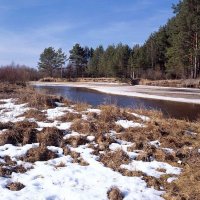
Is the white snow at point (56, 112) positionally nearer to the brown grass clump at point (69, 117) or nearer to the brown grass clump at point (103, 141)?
the brown grass clump at point (69, 117)

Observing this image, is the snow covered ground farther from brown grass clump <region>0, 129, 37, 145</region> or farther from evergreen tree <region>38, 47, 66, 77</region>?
evergreen tree <region>38, 47, 66, 77</region>

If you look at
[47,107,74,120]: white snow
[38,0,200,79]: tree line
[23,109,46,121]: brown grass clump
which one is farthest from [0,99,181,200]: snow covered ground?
[38,0,200,79]: tree line

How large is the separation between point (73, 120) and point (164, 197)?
15.8ft

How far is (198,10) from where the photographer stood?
Answer: 44031 millimetres

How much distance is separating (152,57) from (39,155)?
61.9m

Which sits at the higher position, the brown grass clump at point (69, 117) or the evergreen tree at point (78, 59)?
the evergreen tree at point (78, 59)

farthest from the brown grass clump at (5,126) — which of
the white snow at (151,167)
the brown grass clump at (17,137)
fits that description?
the white snow at (151,167)

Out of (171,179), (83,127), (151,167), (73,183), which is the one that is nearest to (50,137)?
(83,127)

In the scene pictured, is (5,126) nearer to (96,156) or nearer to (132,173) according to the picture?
(96,156)

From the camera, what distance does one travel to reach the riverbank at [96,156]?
6.32 m

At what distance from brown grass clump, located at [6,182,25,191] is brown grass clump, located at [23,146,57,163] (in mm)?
1193

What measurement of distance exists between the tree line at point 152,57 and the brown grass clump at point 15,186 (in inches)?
1605

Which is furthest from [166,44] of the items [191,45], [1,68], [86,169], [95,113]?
[86,169]

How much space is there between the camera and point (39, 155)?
781cm
